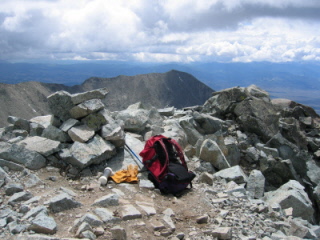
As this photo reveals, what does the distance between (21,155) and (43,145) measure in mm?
895

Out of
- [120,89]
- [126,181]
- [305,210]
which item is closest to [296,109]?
[305,210]

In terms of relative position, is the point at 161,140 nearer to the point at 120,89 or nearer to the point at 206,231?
the point at 206,231

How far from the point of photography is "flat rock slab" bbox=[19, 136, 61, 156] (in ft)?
31.4

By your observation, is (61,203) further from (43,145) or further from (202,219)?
(43,145)

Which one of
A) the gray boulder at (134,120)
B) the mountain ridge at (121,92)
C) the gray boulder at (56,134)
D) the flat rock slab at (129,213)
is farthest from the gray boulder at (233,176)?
the mountain ridge at (121,92)

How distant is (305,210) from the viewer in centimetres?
1046

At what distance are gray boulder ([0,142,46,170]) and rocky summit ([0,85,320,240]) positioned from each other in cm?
3

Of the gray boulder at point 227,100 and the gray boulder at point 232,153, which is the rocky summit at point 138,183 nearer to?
the gray boulder at point 232,153

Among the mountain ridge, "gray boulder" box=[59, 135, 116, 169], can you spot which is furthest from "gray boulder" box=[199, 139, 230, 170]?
the mountain ridge

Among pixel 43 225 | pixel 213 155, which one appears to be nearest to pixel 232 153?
pixel 213 155

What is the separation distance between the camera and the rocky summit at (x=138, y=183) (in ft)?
21.1

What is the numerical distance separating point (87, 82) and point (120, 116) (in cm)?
12301

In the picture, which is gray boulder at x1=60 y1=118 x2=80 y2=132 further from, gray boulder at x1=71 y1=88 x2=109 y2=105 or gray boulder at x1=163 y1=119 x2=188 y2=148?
gray boulder at x1=163 y1=119 x2=188 y2=148

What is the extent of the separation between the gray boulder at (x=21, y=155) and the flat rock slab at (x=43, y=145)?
0.28 m
